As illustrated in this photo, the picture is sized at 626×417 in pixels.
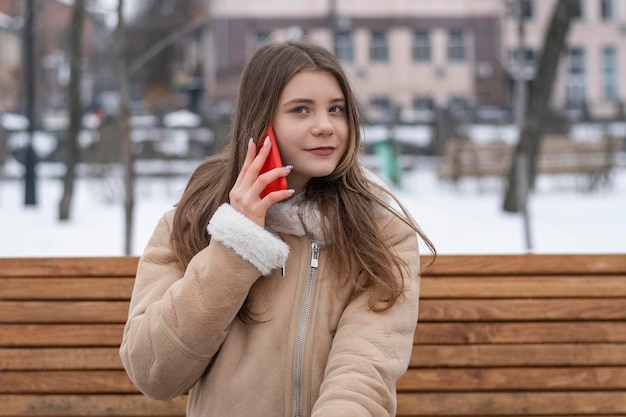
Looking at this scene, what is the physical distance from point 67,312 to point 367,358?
155 cm

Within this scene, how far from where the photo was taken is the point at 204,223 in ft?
8.54

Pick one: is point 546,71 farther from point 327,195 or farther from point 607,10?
point 607,10

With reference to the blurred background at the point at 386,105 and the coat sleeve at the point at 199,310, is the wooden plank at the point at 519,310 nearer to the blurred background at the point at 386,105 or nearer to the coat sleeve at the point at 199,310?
the blurred background at the point at 386,105

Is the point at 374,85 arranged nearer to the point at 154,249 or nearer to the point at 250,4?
the point at 250,4

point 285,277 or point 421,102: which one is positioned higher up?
point 421,102

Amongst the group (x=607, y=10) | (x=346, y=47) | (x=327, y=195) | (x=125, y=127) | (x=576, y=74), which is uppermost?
(x=607, y=10)

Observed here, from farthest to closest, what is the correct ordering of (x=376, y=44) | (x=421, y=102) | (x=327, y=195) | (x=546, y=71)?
(x=376, y=44), (x=421, y=102), (x=546, y=71), (x=327, y=195)

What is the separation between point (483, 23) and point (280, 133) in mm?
43791

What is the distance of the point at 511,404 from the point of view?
3445 mm

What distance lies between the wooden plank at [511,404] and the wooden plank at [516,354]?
108 mm

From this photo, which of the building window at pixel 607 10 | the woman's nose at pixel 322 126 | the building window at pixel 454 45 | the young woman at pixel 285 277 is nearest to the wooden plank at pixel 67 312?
the young woman at pixel 285 277

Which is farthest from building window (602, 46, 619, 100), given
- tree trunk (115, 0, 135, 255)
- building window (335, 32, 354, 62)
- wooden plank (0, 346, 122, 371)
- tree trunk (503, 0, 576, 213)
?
wooden plank (0, 346, 122, 371)

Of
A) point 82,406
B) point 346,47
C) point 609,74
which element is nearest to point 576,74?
point 609,74

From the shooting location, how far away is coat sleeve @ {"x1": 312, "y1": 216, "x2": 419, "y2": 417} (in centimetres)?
230
